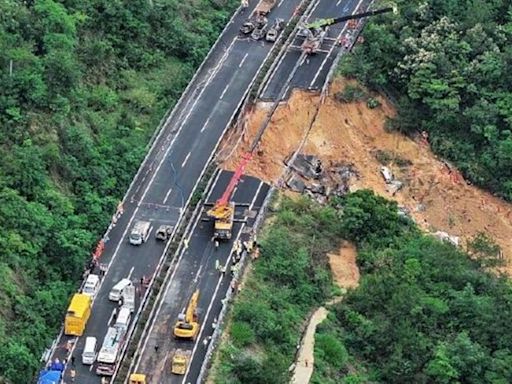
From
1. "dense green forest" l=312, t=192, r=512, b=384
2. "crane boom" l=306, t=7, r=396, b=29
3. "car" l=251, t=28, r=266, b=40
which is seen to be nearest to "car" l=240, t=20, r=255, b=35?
"car" l=251, t=28, r=266, b=40

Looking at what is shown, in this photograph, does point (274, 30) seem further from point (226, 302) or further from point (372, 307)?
point (226, 302)

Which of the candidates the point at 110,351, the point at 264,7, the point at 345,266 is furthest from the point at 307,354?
the point at 264,7

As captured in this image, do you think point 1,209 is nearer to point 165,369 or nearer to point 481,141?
point 165,369

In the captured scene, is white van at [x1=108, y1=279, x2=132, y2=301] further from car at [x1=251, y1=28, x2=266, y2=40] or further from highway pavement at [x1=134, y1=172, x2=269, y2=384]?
car at [x1=251, y1=28, x2=266, y2=40]

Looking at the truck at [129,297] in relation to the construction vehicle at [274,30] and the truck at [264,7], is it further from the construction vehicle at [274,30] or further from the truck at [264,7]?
the truck at [264,7]

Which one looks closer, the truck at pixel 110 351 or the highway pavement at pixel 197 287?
the truck at pixel 110 351

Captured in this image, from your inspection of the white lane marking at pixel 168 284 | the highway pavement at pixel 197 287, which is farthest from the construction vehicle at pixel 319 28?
the white lane marking at pixel 168 284

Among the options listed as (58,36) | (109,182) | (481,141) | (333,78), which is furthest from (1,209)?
(481,141)
